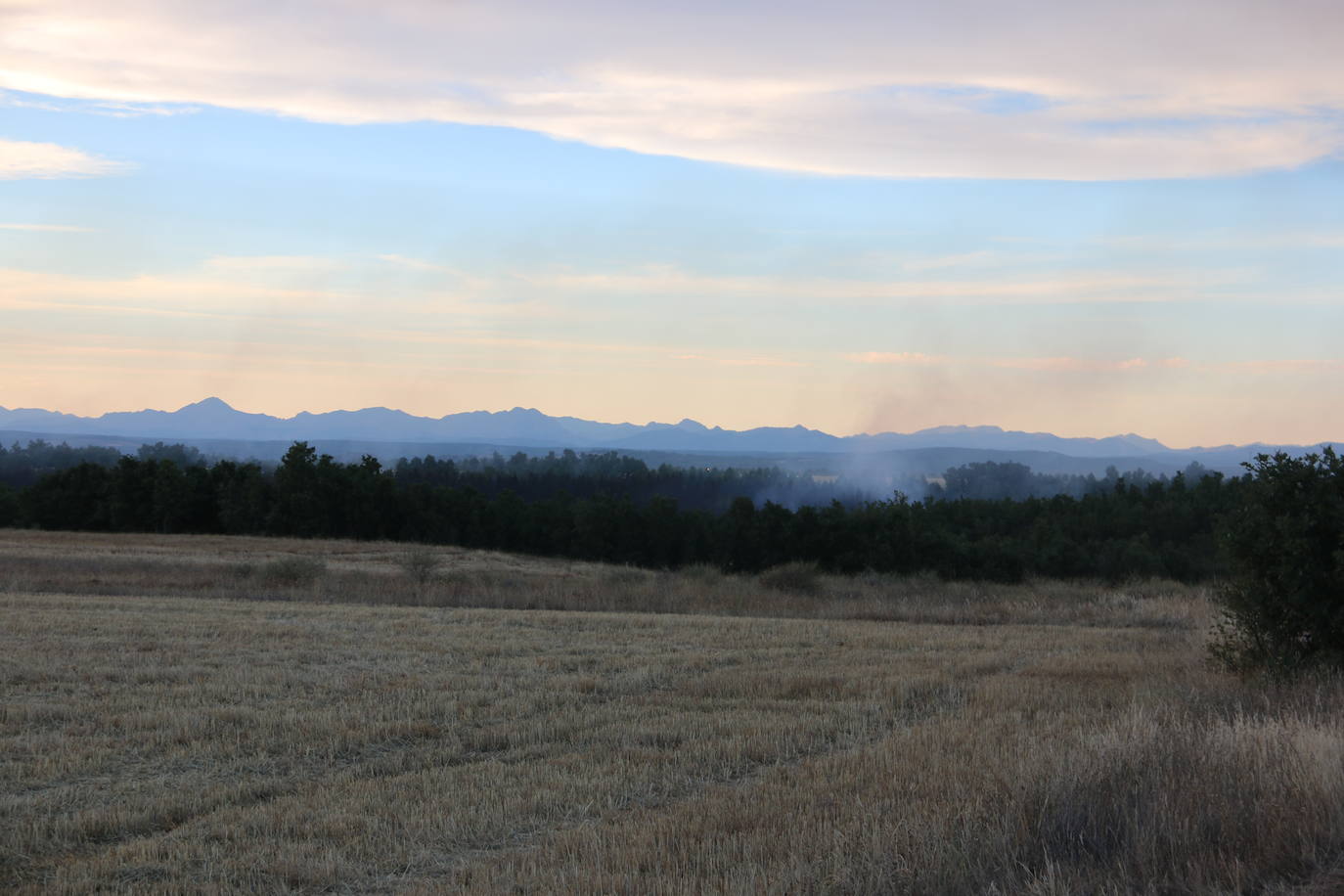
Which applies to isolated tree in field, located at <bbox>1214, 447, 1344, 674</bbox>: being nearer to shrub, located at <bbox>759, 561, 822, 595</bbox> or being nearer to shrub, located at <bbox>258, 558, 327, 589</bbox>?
shrub, located at <bbox>759, 561, 822, 595</bbox>

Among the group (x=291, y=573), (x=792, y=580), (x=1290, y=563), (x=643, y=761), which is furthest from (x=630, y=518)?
(x=643, y=761)

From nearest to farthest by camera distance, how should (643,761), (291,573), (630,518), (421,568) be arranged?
(643,761), (291,573), (421,568), (630,518)

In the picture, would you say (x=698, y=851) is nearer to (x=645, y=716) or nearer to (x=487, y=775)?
(x=487, y=775)

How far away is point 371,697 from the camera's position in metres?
15.6

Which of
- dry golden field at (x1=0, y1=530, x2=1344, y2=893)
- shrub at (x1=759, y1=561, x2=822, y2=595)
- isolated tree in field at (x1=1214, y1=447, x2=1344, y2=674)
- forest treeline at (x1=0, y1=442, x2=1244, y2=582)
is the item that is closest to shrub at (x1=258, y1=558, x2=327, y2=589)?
dry golden field at (x1=0, y1=530, x2=1344, y2=893)

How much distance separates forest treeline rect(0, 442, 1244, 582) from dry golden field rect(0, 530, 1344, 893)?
129 feet

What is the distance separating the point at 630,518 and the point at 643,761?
223ft

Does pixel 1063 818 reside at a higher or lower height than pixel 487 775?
higher

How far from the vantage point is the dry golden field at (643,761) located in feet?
25.0

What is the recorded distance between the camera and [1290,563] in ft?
49.9

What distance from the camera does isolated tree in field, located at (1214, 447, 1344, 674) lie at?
15.2 m

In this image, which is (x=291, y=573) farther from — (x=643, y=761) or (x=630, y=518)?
(x=630, y=518)

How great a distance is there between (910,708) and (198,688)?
32.8 feet

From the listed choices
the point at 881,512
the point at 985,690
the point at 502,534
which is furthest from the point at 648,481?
the point at 985,690
